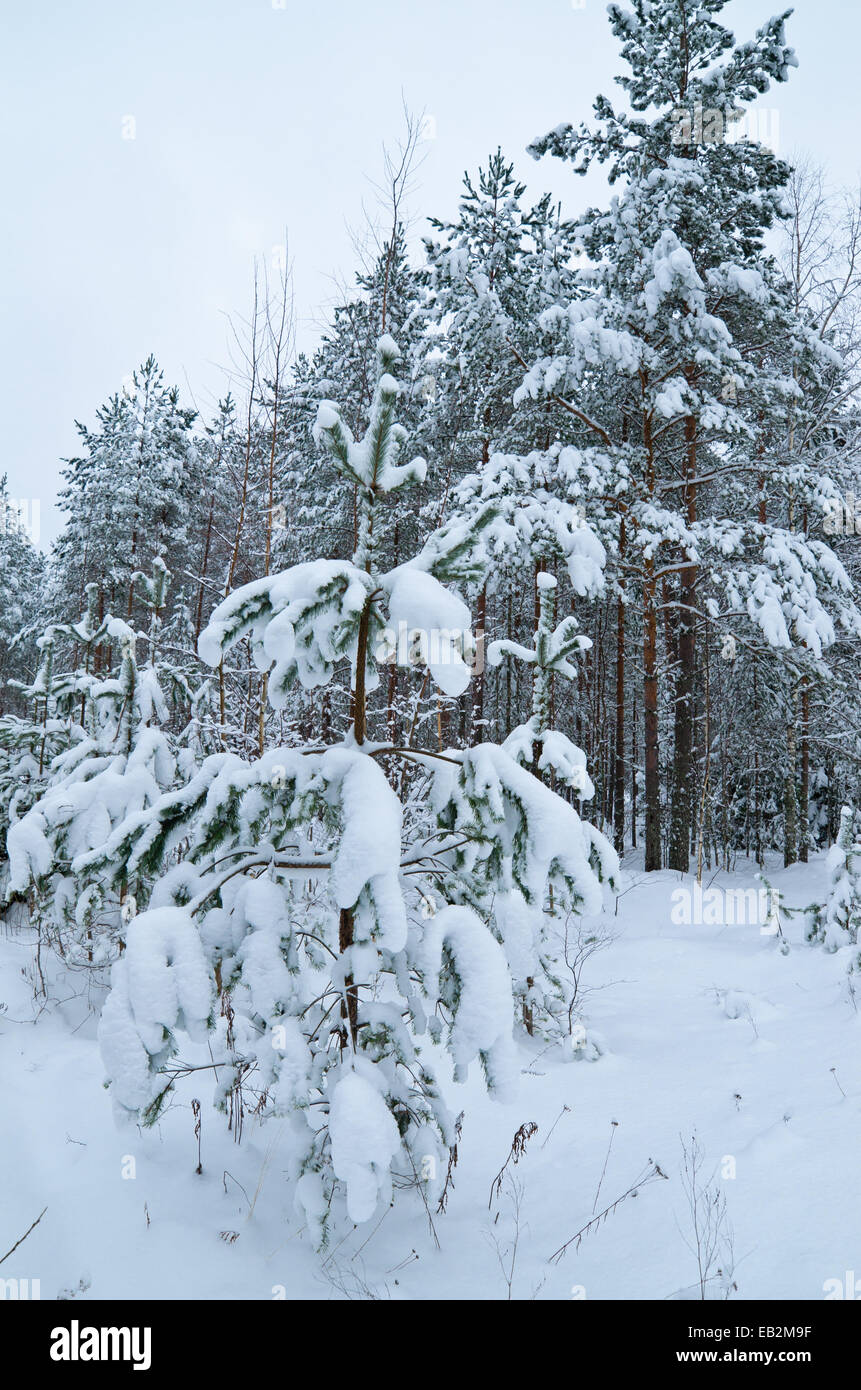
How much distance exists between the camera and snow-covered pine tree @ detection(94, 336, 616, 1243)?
2.19 metres

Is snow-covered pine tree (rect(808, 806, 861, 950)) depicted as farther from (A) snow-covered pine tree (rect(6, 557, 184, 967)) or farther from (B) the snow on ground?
(A) snow-covered pine tree (rect(6, 557, 184, 967))

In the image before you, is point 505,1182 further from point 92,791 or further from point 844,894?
point 844,894

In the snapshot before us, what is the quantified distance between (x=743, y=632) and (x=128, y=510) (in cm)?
1492

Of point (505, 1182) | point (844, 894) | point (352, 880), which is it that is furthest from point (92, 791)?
point (844, 894)

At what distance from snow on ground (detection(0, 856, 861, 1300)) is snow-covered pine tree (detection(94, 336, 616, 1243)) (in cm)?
37

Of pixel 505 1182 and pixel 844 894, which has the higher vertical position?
pixel 844 894

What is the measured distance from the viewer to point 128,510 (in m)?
17.9

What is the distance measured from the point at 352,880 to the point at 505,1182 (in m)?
2.33

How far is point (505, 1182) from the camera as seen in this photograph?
3432mm

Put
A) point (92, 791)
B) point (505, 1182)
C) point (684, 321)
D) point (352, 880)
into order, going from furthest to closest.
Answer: point (684, 321), point (92, 791), point (505, 1182), point (352, 880)

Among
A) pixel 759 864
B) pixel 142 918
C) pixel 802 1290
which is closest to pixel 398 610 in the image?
pixel 142 918

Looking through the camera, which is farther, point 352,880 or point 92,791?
point 92,791

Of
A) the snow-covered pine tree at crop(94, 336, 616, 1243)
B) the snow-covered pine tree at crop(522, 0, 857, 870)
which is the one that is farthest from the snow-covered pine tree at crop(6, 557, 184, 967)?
the snow-covered pine tree at crop(522, 0, 857, 870)

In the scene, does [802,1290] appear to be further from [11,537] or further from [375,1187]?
[11,537]
